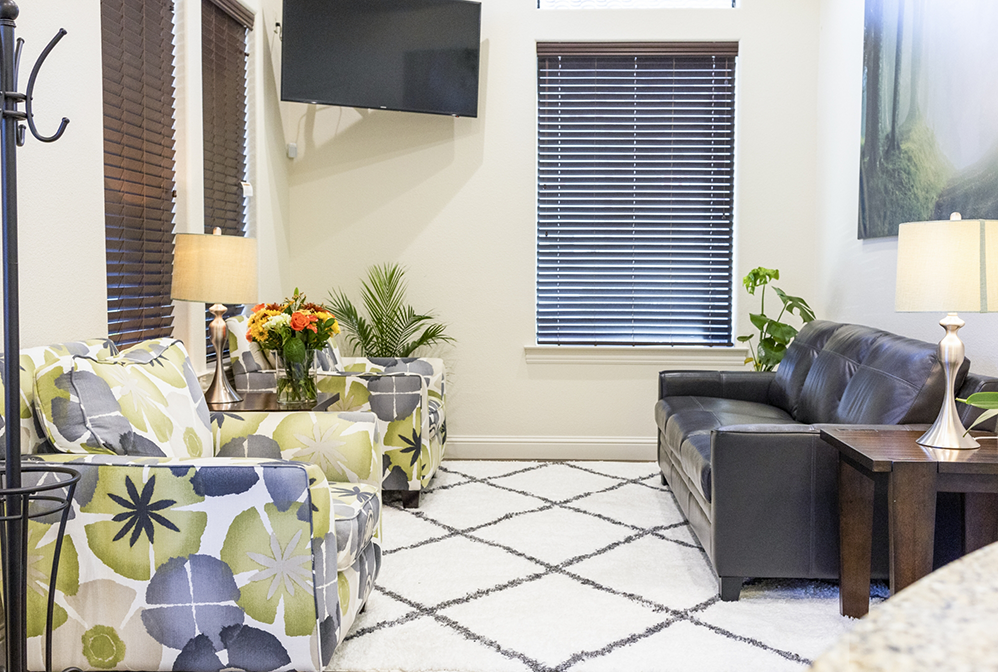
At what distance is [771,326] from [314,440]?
2.71 meters

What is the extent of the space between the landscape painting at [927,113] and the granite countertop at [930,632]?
264 cm

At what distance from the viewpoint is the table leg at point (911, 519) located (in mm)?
1988

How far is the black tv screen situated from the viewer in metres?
4.10

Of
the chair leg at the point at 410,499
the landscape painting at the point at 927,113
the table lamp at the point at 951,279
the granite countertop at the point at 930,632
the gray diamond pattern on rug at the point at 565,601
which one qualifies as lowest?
the gray diamond pattern on rug at the point at 565,601

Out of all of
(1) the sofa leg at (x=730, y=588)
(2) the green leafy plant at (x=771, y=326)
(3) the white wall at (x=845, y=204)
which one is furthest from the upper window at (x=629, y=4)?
(1) the sofa leg at (x=730, y=588)

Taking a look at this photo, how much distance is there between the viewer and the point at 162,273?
3148 millimetres

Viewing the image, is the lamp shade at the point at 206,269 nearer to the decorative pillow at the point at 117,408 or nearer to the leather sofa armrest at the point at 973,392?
the decorative pillow at the point at 117,408

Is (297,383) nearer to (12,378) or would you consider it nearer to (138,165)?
(138,165)

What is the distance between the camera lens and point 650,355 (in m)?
4.60

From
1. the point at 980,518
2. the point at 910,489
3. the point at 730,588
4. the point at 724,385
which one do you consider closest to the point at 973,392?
the point at 980,518

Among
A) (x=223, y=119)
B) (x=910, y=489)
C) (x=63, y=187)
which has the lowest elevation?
(x=910, y=489)

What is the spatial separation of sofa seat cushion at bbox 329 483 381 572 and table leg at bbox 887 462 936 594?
135 cm

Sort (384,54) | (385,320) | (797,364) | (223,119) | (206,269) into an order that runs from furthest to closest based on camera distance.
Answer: (385,320) → (384,54) → (223,119) → (797,364) → (206,269)

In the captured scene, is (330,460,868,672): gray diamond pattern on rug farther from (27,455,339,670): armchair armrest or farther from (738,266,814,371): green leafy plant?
(738,266,814,371): green leafy plant
